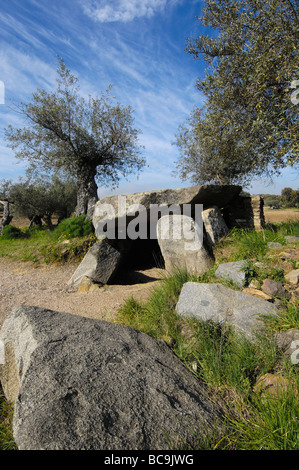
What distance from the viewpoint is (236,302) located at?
3971 mm

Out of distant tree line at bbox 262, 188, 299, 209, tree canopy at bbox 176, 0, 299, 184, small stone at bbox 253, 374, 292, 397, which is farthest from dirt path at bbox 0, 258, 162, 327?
distant tree line at bbox 262, 188, 299, 209

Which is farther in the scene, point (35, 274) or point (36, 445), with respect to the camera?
point (35, 274)

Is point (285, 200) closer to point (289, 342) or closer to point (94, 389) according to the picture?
point (289, 342)

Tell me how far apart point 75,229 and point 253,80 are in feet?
24.8

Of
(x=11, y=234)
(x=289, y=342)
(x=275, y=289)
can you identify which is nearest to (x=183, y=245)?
(x=275, y=289)

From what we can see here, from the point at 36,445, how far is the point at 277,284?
12.0 ft

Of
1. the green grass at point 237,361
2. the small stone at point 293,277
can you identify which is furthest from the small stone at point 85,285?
the small stone at point 293,277

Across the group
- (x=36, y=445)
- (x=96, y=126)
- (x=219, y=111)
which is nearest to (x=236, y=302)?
(x=36, y=445)

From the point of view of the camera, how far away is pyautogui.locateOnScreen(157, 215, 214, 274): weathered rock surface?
19.9 feet

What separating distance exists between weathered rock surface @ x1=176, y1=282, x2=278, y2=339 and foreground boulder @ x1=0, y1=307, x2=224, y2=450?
1.00m

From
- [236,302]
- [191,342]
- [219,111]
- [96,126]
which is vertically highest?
[96,126]

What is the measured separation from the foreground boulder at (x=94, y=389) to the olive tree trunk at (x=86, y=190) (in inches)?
479

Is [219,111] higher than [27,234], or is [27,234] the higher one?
[219,111]
